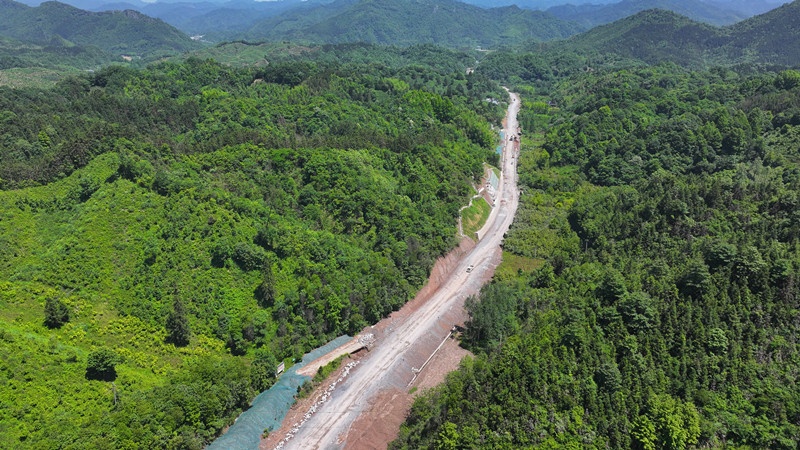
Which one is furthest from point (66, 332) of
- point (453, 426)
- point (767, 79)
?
point (767, 79)

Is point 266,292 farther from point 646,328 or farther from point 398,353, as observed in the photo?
point 646,328

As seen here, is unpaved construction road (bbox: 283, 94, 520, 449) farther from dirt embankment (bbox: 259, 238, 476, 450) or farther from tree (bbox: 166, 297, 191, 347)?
tree (bbox: 166, 297, 191, 347)

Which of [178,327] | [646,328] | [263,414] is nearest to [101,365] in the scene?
[178,327]

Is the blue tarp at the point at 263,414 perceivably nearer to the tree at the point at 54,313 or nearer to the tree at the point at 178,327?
the tree at the point at 178,327

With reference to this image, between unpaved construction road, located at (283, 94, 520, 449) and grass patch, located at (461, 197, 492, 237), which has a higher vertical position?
grass patch, located at (461, 197, 492, 237)

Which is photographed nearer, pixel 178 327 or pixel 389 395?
pixel 178 327

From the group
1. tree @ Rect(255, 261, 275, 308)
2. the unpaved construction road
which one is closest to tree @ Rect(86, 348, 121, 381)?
tree @ Rect(255, 261, 275, 308)
